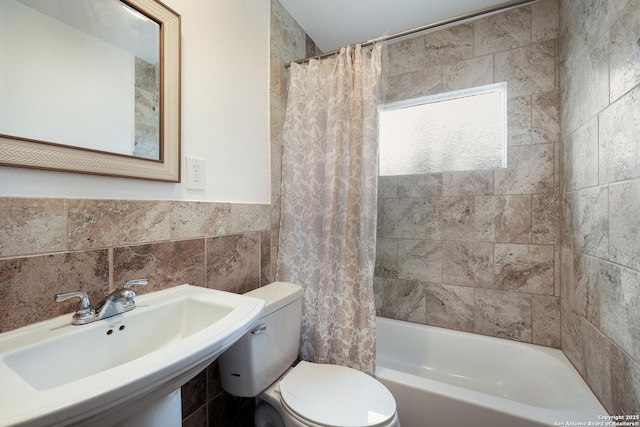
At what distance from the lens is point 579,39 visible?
50.2 inches

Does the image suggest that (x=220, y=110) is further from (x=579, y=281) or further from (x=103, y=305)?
(x=579, y=281)

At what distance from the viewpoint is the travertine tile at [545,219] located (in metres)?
1.57

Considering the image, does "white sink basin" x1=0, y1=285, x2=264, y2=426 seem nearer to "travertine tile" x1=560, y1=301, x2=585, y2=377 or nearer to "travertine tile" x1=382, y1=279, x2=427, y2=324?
"travertine tile" x1=382, y1=279, x2=427, y2=324

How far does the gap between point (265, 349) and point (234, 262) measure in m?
0.42

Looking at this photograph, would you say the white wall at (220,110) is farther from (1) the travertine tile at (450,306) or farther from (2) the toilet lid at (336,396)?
(1) the travertine tile at (450,306)

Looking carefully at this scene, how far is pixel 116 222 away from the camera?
85 centimetres

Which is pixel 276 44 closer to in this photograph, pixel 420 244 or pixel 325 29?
pixel 325 29

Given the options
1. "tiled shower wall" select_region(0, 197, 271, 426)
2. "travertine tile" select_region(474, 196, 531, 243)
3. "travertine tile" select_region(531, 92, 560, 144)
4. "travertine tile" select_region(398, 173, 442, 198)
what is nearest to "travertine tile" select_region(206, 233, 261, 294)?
"tiled shower wall" select_region(0, 197, 271, 426)

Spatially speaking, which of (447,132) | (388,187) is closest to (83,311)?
(388,187)

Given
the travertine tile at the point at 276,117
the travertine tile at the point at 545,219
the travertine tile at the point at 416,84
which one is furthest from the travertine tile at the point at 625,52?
the travertine tile at the point at 276,117

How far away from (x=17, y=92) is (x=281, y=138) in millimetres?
1105

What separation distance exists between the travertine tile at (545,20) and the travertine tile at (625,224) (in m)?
1.19

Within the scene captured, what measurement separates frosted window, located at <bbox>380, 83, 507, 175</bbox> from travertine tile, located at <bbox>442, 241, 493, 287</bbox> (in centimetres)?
55

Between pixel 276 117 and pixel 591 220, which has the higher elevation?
pixel 276 117
